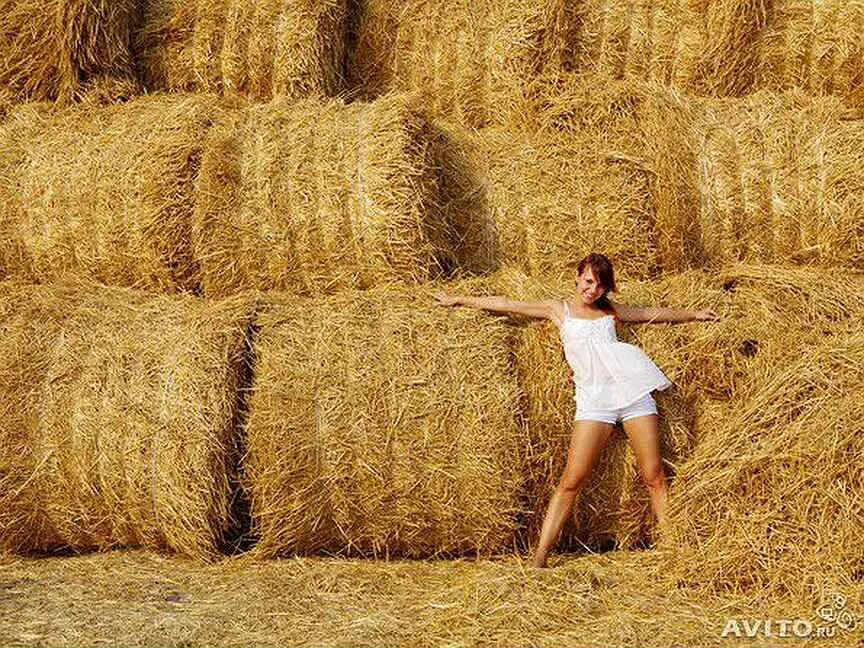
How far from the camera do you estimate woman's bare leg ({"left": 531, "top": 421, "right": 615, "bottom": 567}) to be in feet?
13.9

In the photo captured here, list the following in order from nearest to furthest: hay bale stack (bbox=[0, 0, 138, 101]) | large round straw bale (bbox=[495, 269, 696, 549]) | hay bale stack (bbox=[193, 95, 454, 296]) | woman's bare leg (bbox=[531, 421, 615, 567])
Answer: woman's bare leg (bbox=[531, 421, 615, 567]) < large round straw bale (bbox=[495, 269, 696, 549]) < hay bale stack (bbox=[193, 95, 454, 296]) < hay bale stack (bbox=[0, 0, 138, 101])

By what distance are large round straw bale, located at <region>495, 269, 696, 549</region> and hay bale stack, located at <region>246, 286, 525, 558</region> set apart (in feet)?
0.33

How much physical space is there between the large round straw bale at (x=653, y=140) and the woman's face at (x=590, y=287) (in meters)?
0.64

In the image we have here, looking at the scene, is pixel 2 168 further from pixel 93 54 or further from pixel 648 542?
pixel 648 542

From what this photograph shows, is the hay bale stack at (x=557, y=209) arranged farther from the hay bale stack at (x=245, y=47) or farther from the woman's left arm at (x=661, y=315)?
the hay bale stack at (x=245, y=47)

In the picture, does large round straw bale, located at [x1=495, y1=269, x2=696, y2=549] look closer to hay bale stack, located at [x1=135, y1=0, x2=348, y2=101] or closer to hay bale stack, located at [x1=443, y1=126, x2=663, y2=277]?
hay bale stack, located at [x1=443, y1=126, x2=663, y2=277]

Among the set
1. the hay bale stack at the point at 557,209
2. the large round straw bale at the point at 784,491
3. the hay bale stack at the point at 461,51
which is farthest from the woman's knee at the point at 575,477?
the hay bale stack at the point at 461,51

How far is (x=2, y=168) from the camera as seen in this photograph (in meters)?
5.07

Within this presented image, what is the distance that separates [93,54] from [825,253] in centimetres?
382

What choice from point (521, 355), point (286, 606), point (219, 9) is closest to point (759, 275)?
point (521, 355)

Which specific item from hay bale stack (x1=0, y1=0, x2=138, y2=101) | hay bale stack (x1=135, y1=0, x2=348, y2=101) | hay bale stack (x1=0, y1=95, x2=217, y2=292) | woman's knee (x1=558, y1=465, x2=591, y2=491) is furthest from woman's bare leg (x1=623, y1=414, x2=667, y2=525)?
hay bale stack (x1=0, y1=0, x2=138, y2=101)

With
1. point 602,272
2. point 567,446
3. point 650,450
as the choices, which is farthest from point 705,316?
point 567,446

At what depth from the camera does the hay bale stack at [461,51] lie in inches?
215

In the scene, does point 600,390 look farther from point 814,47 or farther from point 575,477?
point 814,47
